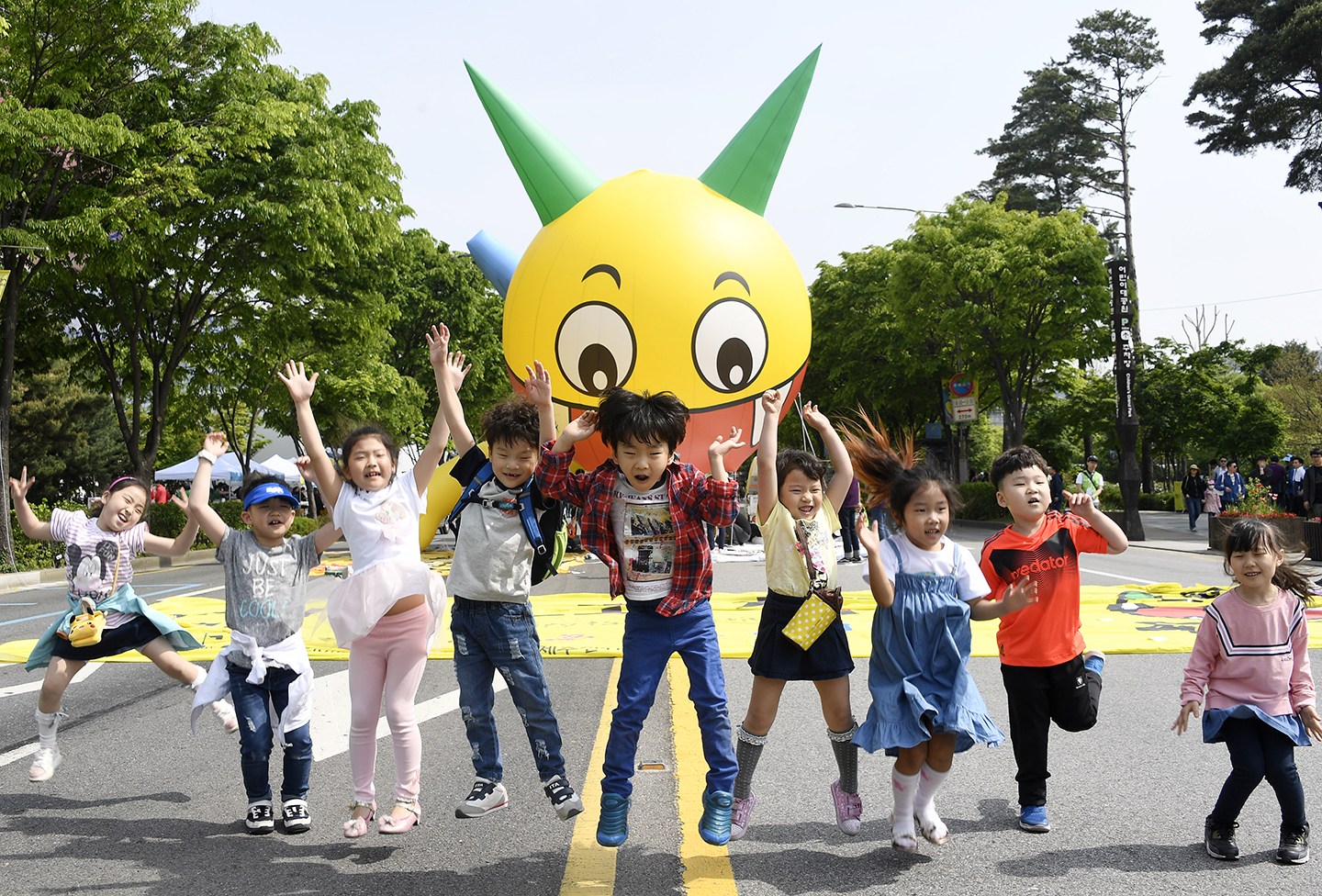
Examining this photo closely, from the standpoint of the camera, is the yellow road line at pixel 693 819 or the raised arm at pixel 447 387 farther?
the raised arm at pixel 447 387

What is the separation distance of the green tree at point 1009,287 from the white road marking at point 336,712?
70.9ft

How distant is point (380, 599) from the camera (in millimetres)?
3744

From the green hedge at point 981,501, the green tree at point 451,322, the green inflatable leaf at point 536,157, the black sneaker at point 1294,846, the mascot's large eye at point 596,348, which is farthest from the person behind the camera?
the green tree at point 451,322

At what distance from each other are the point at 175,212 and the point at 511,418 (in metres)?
15.2

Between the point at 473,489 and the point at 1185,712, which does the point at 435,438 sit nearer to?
the point at 473,489

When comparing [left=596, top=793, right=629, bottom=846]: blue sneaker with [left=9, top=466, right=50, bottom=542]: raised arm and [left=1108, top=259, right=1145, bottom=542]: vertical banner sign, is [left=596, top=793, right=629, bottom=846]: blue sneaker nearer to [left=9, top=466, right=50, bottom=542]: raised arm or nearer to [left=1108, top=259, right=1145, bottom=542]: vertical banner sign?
[left=9, top=466, right=50, bottom=542]: raised arm

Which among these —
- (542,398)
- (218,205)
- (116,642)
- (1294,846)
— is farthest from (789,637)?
(218,205)

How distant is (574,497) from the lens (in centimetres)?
368

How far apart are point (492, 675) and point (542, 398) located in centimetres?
108

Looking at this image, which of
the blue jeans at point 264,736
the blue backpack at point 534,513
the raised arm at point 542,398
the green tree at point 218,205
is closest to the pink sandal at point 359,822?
the blue jeans at point 264,736

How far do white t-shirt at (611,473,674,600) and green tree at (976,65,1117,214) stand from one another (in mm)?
35594

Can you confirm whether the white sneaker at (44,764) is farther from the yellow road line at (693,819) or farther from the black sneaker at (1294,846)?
the black sneaker at (1294,846)

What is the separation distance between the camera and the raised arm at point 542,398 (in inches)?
149

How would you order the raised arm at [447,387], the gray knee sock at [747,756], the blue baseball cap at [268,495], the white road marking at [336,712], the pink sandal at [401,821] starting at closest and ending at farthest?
the pink sandal at [401,821]
the gray knee sock at [747,756]
the raised arm at [447,387]
the blue baseball cap at [268,495]
the white road marking at [336,712]
